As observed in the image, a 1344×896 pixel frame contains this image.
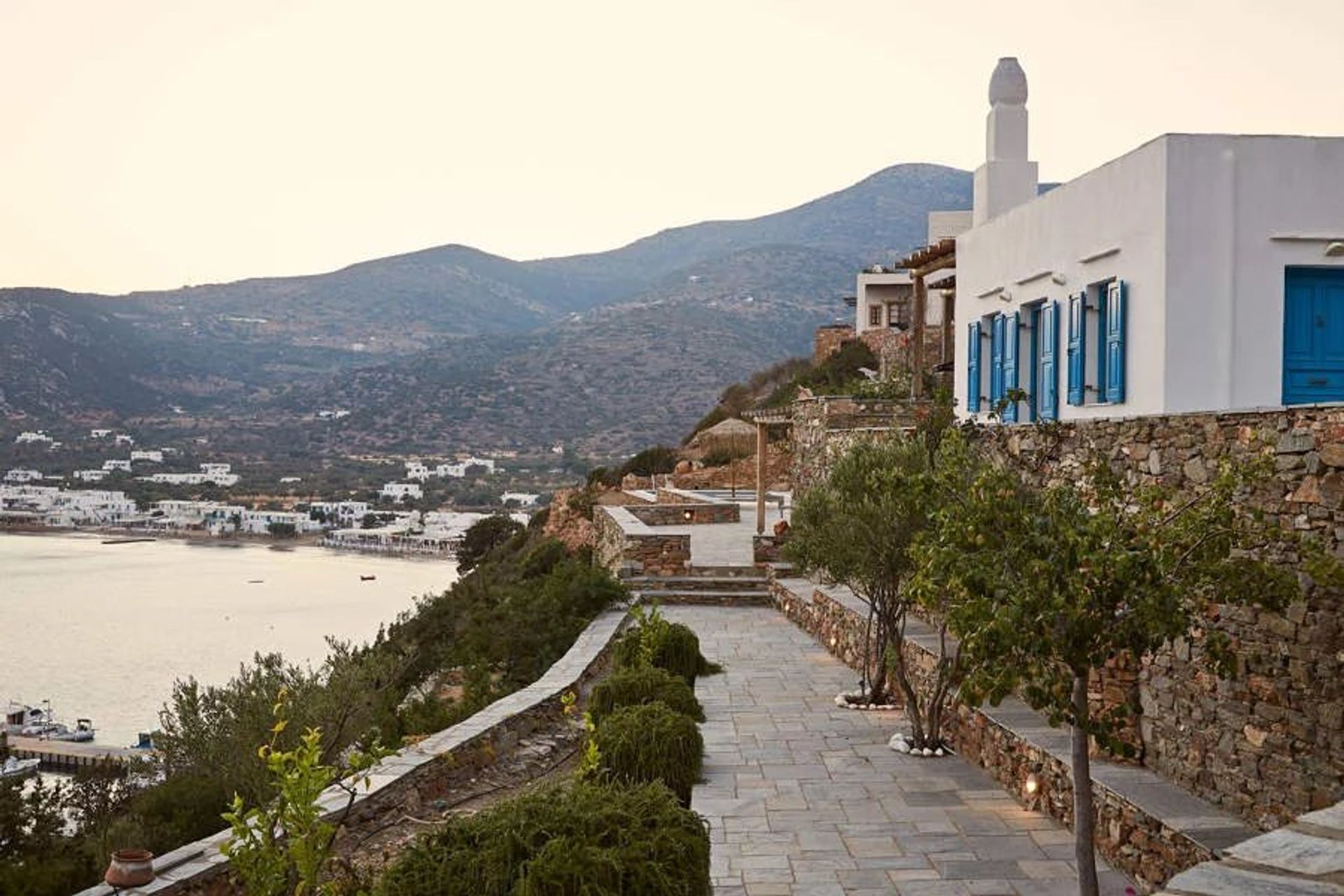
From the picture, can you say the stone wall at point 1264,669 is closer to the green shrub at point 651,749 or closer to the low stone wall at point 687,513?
the green shrub at point 651,749

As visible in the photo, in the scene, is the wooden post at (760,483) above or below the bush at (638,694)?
above

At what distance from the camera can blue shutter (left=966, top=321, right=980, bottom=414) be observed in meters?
14.2

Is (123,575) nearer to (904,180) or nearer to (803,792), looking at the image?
(803,792)

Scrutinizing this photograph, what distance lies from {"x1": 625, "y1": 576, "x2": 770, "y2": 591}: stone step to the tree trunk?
12291mm

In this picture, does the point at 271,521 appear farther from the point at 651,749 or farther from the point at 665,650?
the point at 651,749

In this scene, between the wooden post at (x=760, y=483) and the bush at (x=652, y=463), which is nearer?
the wooden post at (x=760, y=483)

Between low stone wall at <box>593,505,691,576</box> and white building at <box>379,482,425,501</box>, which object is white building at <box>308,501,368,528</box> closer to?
white building at <box>379,482,425,501</box>

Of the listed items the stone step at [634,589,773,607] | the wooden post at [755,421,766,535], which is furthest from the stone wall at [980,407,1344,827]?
the wooden post at [755,421,766,535]

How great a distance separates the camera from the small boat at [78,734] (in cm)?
3016

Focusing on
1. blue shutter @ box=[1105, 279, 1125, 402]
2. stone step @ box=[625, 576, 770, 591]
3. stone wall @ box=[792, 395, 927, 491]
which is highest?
blue shutter @ box=[1105, 279, 1125, 402]

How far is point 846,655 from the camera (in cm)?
1279

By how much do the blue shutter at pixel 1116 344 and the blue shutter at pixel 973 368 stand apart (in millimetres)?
3654

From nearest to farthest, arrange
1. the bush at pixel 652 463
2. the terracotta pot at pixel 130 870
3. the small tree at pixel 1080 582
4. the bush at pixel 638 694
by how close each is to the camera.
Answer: the small tree at pixel 1080 582 < the terracotta pot at pixel 130 870 < the bush at pixel 638 694 < the bush at pixel 652 463

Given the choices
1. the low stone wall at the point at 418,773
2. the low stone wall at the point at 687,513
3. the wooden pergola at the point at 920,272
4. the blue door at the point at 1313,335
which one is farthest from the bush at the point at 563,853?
the low stone wall at the point at 687,513
